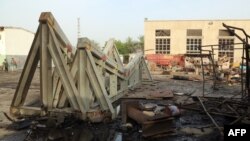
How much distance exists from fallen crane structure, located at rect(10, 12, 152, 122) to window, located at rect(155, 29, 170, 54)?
30.7m

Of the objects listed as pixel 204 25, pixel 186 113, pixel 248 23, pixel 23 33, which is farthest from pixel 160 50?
pixel 186 113

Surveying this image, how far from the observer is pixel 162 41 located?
37.6 metres

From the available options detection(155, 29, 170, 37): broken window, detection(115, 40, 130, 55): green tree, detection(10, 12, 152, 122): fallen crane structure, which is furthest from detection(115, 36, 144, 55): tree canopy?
detection(10, 12, 152, 122): fallen crane structure

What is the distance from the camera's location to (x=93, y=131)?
646 centimetres

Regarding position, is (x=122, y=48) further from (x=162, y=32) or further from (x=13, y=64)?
(x=13, y=64)

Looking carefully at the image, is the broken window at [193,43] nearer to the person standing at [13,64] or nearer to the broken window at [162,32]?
the broken window at [162,32]

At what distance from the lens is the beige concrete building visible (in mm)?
36250

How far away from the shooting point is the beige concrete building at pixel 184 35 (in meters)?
36.2

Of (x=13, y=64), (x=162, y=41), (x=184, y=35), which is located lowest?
(x=13, y=64)

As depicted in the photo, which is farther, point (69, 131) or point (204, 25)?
point (204, 25)

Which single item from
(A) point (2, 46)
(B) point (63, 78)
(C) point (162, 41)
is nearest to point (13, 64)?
(A) point (2, 46)

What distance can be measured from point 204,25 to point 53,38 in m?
32.4

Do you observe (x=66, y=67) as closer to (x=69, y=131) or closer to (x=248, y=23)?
(x=69, y=131)

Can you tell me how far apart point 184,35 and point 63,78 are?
3190 centimetres
